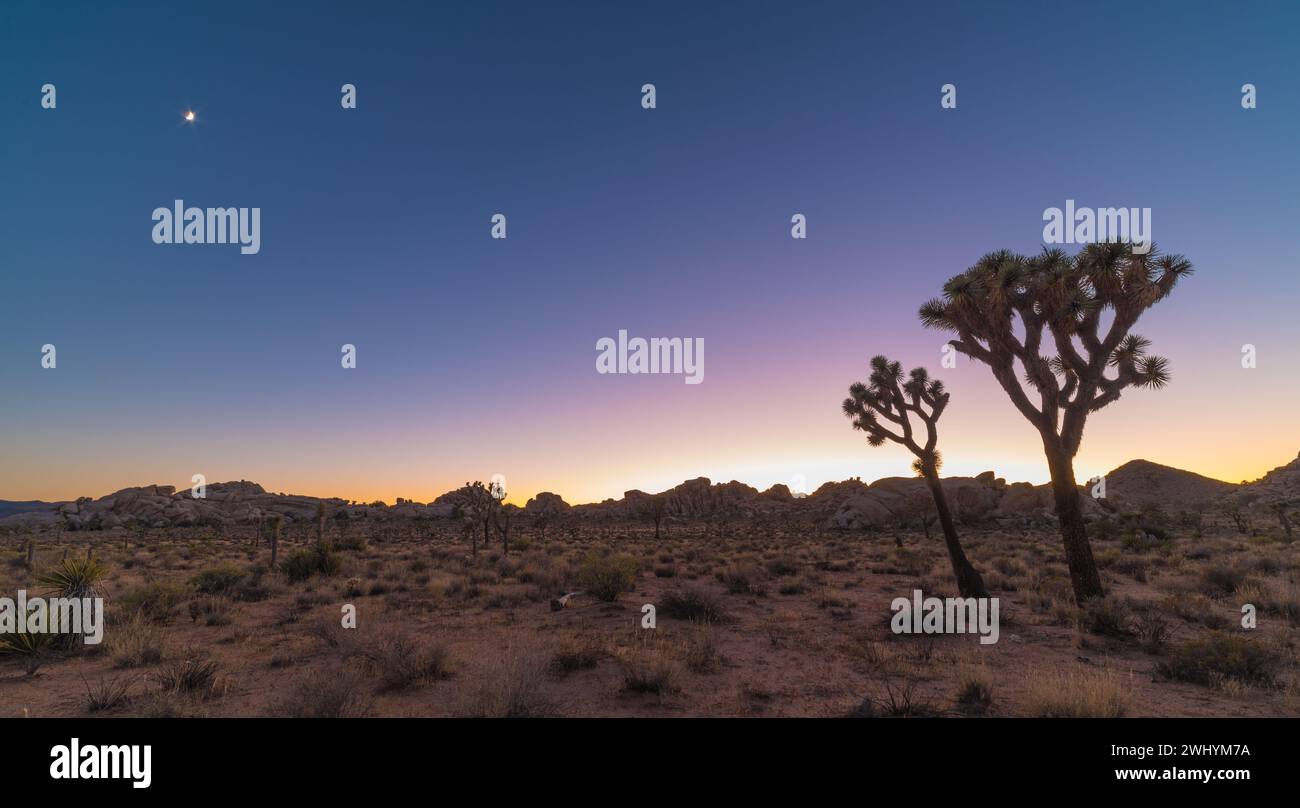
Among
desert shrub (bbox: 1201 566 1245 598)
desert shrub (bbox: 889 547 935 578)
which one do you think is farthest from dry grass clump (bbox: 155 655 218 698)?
desert shrub (bbox: 1201 566 1245 598)

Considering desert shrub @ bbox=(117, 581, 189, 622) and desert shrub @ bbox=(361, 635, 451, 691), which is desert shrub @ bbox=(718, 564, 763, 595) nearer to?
desert shrub @ bbox=(361, 635, 451, 691)

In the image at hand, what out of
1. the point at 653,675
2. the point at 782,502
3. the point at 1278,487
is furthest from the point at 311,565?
the point at 1278,487

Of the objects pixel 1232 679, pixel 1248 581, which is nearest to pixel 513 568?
pixel 1232 679

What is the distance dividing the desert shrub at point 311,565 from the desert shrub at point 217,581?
5.84 feet

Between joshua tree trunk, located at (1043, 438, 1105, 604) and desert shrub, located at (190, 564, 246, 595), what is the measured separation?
79.1ft

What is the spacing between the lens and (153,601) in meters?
12.9

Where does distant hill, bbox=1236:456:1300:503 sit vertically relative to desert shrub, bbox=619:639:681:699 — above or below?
below

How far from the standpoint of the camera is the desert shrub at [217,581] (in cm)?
1589

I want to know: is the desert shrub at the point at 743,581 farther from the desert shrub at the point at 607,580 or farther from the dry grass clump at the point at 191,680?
the dry grass clump at the point at 191,680

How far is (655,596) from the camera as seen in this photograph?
15508mm

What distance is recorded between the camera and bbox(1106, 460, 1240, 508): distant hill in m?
79.9

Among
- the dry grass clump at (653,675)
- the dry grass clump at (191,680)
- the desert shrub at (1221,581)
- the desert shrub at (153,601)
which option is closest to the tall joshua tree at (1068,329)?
the desert shrub at (1221,581)

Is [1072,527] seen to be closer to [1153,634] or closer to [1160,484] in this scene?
[1153,634]
